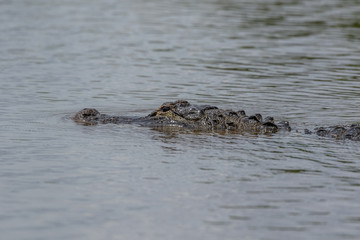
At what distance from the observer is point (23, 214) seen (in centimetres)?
824

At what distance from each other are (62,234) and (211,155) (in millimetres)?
3816

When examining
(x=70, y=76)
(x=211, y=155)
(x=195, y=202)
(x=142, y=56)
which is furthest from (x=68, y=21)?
(x=195, y=202)

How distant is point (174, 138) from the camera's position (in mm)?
12250

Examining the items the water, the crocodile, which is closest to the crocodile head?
the crocodile

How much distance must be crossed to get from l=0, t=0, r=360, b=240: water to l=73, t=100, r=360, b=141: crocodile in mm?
368

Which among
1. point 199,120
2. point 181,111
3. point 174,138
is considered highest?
point 181,111

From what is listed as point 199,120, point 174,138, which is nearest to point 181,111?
point 199,120

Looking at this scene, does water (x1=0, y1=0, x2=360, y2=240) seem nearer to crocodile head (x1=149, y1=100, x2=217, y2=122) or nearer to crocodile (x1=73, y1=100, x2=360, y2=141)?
crocodile (x1=73, y1=100, x2=360, y2=141)

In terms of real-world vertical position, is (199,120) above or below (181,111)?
below

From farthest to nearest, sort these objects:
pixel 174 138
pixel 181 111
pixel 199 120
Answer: pixel 181 111
pixel 199 120
pixel 174 138

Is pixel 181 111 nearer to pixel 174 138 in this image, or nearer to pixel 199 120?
pixel 199 120

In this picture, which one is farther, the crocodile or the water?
the crocodile

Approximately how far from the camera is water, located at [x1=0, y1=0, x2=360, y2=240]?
819cm

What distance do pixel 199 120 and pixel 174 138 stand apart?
103 cm
